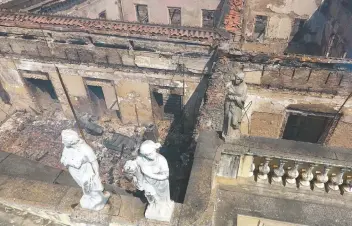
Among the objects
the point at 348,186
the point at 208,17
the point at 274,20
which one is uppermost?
the point at 348,186

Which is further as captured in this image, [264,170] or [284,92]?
[284,92]

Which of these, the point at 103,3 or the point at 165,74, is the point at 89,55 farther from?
the point at 103,3

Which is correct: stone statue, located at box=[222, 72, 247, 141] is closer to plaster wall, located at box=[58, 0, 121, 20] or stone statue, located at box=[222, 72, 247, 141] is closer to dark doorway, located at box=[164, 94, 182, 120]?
dark doorway, located at box=[164, 94, 182, 120]

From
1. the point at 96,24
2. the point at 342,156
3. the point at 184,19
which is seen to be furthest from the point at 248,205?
the point at 184,19

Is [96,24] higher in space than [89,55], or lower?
higher

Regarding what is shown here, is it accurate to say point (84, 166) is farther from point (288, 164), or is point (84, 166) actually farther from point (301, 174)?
point (301, 174)

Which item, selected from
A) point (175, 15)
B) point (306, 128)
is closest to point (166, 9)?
point (175, 15)

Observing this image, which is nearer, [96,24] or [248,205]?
[248,205]

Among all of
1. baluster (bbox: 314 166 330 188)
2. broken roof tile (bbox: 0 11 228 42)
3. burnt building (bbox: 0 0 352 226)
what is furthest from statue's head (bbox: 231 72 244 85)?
broken roof tile (bbox: 0 11 228 42)
